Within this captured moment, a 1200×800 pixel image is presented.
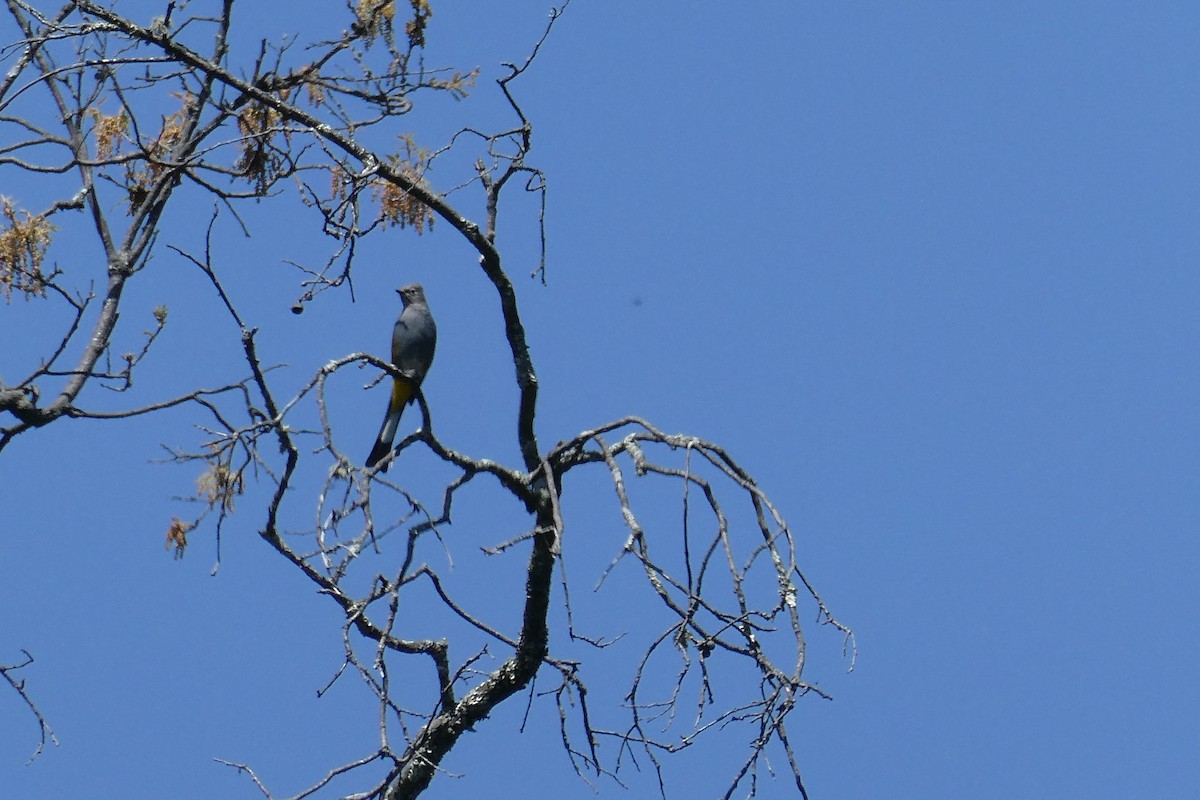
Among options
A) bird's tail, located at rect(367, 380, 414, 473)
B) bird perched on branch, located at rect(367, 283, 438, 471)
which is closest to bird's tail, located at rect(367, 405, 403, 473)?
bird's tail, located at rect(367, 380, 414, 473)

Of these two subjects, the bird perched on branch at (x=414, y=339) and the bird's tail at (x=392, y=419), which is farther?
the bird perched on branch at (x=414, y=339)

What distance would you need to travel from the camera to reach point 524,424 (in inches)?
169

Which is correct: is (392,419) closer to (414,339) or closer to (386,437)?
(386,437)

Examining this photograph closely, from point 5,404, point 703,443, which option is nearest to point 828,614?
point 703,443

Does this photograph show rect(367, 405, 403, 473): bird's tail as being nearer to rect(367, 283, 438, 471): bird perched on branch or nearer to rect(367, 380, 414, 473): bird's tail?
rect(367, 380, 414, 473): bird's tail

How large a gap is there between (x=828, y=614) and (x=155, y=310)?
317 centimetres

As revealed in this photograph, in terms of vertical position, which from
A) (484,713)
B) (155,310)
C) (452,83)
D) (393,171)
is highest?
(452,83)

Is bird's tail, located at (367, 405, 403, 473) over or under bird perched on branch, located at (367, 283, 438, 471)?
under

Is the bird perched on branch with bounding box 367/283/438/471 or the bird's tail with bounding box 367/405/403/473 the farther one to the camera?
the bird perched on branch with bounding box 367/283/438/471

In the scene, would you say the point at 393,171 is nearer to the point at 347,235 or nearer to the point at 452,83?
the point at 347,235

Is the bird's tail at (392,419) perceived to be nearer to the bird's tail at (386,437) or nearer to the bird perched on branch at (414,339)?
the bird's tail at (386,437)

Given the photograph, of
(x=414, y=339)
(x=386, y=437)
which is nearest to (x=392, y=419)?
(x=386, y=437)

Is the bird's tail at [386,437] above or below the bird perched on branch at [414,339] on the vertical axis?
below

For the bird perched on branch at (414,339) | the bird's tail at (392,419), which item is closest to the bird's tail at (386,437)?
the bird's tail at (392,419)
